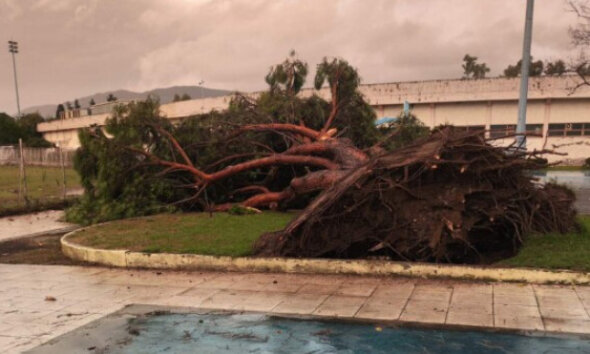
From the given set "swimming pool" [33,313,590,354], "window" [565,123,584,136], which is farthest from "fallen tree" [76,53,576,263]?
"window" [565,123,584,136]

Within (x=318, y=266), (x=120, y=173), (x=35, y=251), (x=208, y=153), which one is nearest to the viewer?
(x=318, y=266)

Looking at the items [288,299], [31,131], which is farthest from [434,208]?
[31,131]

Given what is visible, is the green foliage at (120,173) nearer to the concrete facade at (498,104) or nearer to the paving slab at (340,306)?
the paving slab at (340,306)

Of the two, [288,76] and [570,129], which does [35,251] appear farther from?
[570,129]

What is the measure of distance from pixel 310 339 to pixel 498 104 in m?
33.4

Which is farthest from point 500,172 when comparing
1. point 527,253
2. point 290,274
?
point 290,274

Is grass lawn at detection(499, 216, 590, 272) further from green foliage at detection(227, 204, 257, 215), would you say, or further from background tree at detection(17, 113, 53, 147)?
background tree at detection(17, 113, 53, 147)

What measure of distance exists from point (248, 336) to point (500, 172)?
15.7 ft

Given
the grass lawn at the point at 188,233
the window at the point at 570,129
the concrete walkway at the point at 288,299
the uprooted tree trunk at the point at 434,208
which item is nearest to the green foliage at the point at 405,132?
the grass lawn at the point at 188,233

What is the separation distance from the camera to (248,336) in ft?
16.6

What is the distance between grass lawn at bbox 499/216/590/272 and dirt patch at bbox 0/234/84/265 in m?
7.25

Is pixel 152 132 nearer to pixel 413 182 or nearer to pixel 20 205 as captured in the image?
pixel 20 205

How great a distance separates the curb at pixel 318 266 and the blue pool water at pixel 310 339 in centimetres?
190

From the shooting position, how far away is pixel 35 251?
1006 centimetres
